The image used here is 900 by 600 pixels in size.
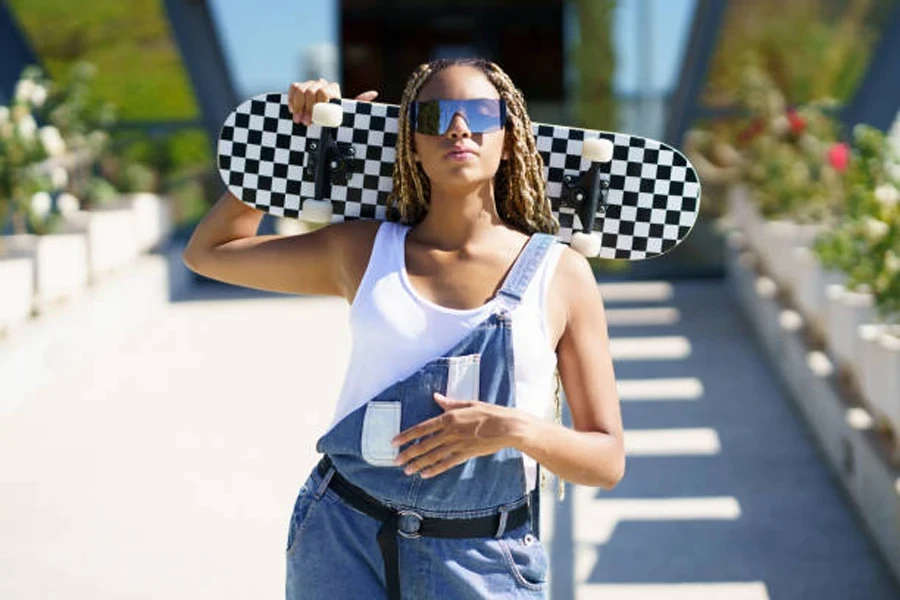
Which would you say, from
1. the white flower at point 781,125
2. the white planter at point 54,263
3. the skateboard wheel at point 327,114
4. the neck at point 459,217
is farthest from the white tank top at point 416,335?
the white flower at point 781,125

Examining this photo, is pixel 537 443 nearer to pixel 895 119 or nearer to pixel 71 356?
pixel 71 356

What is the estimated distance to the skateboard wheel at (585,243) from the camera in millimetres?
2303

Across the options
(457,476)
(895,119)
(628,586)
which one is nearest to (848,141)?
(895,119)

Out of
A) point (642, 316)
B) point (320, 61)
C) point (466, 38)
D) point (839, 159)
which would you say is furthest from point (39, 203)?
point (466, 38)

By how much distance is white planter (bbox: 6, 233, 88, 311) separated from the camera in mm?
6547

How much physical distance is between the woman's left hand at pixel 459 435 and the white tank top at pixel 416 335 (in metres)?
0.11

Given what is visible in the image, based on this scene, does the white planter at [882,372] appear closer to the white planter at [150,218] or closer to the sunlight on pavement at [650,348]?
the sunlight on pavement at [650,348]

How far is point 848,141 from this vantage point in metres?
8.59

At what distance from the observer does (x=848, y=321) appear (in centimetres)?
488

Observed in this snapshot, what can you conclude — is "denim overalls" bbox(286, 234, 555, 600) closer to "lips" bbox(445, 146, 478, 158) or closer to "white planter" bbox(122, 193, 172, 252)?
"lips" bbox(445, 146, 478, 158)

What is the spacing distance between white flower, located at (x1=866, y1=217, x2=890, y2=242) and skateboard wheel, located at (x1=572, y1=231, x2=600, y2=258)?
2525mm

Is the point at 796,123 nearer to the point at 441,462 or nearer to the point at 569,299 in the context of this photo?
the point at 569,299

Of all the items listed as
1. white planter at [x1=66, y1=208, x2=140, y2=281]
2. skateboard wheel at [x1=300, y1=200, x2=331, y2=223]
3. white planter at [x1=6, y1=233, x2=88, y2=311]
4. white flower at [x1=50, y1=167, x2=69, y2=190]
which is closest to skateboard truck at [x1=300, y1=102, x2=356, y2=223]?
skateboard wheel at [x1=300, y1=200, x2=331, y2=223]

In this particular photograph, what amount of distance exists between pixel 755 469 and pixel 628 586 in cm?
128
